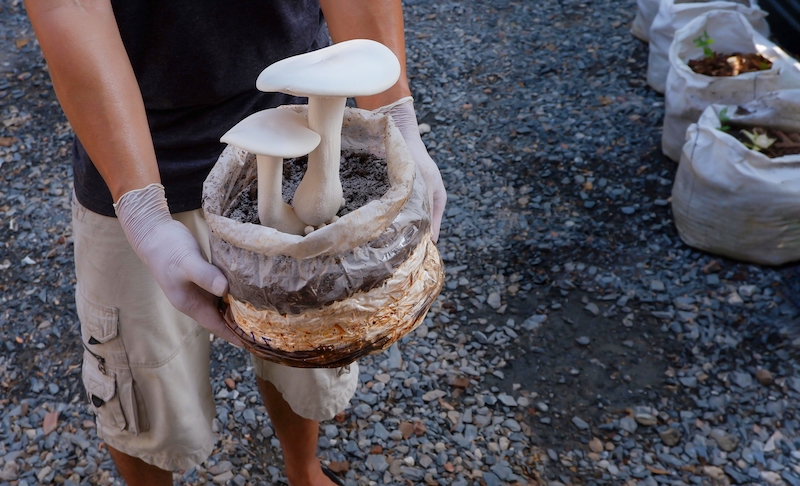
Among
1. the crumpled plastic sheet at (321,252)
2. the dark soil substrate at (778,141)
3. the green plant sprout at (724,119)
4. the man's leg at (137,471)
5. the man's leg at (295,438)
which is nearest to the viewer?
the crumpled plastic sheet at (321,252)

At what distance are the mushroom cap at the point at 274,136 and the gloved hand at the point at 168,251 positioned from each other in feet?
0.89

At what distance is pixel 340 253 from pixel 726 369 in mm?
1982

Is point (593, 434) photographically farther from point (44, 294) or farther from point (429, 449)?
point (44, 294)

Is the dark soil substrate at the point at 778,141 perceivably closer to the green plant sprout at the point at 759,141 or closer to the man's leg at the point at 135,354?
the green plant sprout at the point at 759,141

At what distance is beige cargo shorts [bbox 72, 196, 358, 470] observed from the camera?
60.3 inches

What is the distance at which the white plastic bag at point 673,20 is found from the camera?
355cm

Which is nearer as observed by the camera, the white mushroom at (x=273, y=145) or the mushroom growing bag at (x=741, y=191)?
the white mushroom at (x=273, y=145)

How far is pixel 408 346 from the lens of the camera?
2660 mm

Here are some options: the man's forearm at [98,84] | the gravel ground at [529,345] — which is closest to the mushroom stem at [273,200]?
the man's forearm at [98,84]

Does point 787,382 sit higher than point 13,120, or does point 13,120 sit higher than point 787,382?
point 13,120

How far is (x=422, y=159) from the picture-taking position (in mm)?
1400

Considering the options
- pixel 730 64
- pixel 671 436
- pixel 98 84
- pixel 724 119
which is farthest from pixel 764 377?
pixel 98 84

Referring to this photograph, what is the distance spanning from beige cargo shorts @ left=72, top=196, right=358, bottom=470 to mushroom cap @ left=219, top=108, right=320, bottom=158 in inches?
24.4

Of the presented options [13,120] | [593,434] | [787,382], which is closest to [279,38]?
[593,434]
